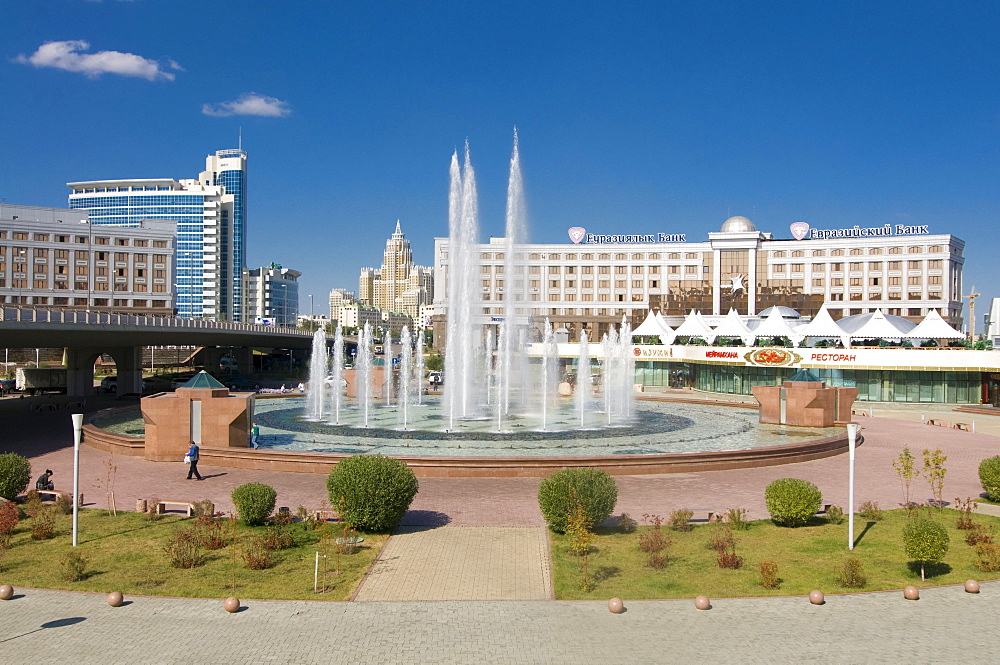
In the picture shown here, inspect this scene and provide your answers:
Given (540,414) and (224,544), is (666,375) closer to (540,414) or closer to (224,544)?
(540,414)

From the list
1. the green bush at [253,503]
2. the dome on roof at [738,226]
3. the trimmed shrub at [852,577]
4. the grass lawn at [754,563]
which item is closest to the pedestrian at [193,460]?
the green bush at [253,503]

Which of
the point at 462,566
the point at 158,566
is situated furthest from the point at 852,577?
the point at 158,566

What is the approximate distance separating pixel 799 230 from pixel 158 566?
99.4 m

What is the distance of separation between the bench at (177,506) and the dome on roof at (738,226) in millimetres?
92844

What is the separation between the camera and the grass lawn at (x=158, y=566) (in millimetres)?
11695

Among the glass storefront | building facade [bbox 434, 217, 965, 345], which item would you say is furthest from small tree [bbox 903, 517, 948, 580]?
building facade [bbox 434, 217, 965, 345]

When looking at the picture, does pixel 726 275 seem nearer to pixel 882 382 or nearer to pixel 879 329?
pixel 879 329

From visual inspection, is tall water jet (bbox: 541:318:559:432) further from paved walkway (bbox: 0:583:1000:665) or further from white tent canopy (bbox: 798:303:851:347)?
white tent canopy (bbox: 798:303:851:347)

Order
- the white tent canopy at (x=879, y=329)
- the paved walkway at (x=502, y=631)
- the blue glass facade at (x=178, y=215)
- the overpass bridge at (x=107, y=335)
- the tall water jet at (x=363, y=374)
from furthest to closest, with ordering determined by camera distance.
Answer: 1. the blue glass facade at (x=178, y=215)
2. the white tent canopy at (x=879, y=329)
3. the tall water jet at (x=363, y=374)
4. the overpass bridge at (x=107, y=335)
5. the paved walkway at (x=502, y=631)

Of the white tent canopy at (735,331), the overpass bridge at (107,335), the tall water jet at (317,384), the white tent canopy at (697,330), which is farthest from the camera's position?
the white tent canopy at (697,330)

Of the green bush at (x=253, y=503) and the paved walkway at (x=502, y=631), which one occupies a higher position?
the green bush at (x=253, y=503)

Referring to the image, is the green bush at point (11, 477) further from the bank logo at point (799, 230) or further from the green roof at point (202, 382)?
the bank logo at point (799, 230)

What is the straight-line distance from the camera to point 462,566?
12.9 metres

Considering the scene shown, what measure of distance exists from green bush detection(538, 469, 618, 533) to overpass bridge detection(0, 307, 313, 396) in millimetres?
24531
